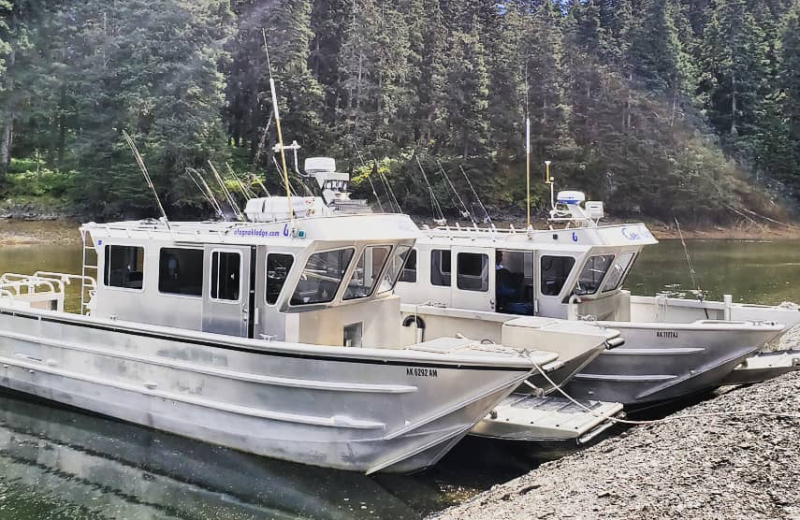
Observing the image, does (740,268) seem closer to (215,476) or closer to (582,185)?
(582,185)

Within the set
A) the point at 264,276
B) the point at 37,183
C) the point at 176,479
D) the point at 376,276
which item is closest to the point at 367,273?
the point at 376,276

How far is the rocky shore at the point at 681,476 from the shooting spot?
478cm

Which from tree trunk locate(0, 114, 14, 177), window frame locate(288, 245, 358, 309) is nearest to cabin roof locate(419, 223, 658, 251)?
window frame locate(288, 245, 358, 309)

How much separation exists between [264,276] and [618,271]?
6.29 m

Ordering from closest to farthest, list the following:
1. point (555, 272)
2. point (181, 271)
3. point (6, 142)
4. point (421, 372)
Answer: point (421, 372)
point (181, 271)
point (555, 272)
point (6, 142)

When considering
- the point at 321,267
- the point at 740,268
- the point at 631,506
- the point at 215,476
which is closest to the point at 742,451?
the point at 631,506

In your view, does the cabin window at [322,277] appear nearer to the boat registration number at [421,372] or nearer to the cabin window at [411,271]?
the boat registration number at [421,372]

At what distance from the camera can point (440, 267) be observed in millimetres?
11648

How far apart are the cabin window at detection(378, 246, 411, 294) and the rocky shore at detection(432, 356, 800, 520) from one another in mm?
3267

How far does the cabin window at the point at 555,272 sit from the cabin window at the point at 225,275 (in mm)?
5139

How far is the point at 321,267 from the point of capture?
802cm

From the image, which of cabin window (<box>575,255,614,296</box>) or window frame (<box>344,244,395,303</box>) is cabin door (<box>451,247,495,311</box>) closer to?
cabin window (<box>575,255,614,296</box>)

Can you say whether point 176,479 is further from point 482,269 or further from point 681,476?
point 482,269

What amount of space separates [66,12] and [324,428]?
46.0m
